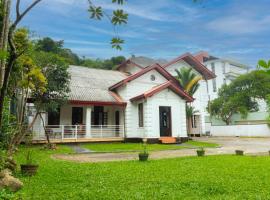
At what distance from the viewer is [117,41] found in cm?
342

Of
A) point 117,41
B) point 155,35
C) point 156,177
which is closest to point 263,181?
point 156,177

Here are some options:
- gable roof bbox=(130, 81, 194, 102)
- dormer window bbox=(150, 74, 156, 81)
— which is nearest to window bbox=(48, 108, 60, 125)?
gable roof bbox=(130, 81, 194, 102)

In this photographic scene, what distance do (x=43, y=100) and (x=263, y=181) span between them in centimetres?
1424

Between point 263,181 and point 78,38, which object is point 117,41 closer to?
point 78,38

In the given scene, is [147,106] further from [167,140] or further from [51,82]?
[51,82]

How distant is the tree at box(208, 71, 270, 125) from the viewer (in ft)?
134

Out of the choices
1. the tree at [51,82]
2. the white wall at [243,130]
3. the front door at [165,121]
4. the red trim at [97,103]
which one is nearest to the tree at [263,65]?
the tree at [51,82]

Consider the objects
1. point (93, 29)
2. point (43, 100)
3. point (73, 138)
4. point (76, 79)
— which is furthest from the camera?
point (76, 79)

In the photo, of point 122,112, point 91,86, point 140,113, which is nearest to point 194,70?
point 140,113

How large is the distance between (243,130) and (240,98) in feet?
27.5

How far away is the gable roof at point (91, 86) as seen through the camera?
22188mm

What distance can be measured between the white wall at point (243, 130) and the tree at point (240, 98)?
5.40 m

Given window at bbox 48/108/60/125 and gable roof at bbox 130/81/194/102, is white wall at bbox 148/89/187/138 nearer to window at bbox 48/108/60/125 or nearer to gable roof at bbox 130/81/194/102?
gable roof at bbox 130/81/194/102

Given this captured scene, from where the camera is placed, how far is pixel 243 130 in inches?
1336
